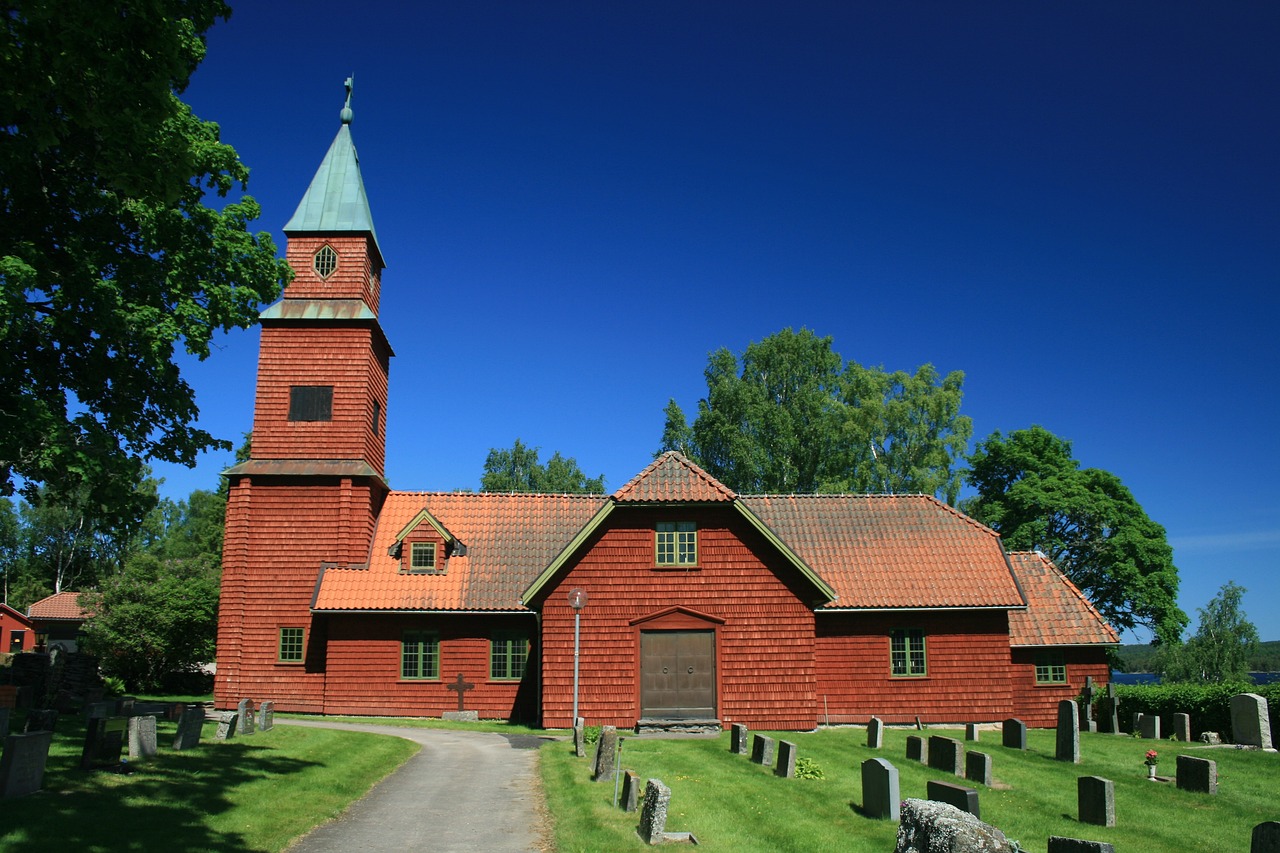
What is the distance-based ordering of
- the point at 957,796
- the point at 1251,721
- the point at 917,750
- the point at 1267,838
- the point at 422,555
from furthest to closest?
1. the point at 422,555
2. the point at 1251,721
3. the point at 917,750
4. the point at 957,796
5. the point at 1267,838

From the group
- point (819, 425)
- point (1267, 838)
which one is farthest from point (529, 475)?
point (1267, 838)

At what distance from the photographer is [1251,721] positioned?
77.8 ft

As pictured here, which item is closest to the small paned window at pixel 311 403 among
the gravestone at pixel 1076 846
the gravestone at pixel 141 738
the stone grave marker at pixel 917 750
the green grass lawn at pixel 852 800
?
the green grass lawn at pixel 852 800

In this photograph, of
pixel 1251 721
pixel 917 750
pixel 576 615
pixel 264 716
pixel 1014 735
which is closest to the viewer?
pixel 917 750

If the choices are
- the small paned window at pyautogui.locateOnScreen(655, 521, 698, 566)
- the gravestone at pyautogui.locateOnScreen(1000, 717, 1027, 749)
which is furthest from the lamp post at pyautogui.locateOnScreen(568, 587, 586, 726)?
the gravestone at pyautogui.locateOnScreen(1000, 717, 1027, 749)

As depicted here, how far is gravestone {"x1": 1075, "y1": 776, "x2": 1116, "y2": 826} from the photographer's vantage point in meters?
13.9

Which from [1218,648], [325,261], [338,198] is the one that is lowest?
[1218,648]

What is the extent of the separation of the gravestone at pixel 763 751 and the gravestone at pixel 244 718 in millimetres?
10930

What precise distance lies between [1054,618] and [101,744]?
27658 mm

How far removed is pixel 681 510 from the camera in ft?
86.8

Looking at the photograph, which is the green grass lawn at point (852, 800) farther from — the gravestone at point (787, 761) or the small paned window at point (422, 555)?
the small paned window at point (422, 555)

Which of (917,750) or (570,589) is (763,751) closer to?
(917,750)

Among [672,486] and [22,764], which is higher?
[672,486]

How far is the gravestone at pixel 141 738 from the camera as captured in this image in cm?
1522
